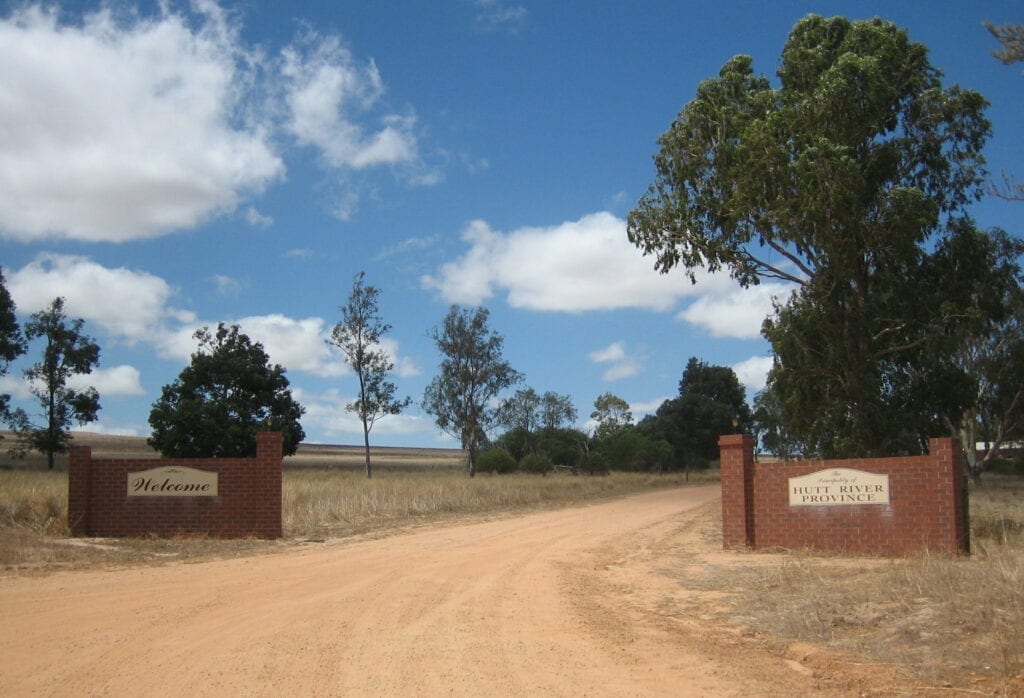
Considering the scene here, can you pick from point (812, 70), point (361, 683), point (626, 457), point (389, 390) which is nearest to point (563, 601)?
point (361, 683)

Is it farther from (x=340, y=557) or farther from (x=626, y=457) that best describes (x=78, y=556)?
(x=626, y=457)

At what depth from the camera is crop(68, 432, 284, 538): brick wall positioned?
783 inches

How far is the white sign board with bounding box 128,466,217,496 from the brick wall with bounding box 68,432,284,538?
0.09 metres

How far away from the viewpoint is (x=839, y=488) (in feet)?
54.4

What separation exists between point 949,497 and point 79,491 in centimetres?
1725

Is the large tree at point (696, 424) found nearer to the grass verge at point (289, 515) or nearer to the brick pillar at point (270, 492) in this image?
the grass verge at point (289, 515)

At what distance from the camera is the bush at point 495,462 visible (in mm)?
55250

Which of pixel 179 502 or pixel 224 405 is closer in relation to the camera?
pixel 179 502

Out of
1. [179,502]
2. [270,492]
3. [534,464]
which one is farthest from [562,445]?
[179,502]

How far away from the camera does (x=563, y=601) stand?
1205 cm

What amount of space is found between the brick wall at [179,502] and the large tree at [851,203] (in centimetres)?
1455

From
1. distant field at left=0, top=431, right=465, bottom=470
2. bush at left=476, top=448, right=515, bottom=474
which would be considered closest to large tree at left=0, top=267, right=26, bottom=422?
distant field at left=0, top=431, right=465, bottom=470

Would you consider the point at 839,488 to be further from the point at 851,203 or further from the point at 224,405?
the point at 224,405

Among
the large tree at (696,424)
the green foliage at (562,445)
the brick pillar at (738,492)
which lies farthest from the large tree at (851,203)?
the large tree at (696,424)
